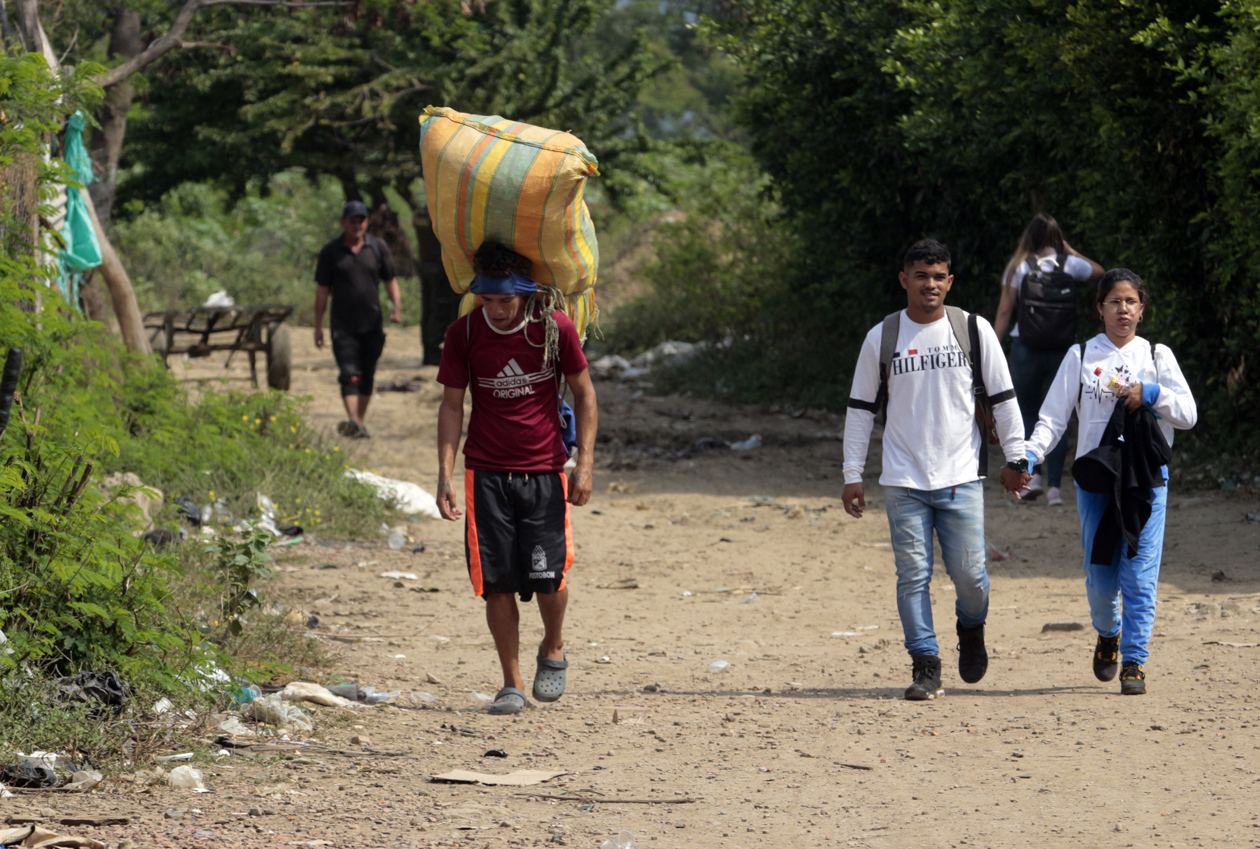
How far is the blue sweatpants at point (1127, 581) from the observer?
5.26 meters

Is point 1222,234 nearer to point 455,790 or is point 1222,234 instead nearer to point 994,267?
point 994,267

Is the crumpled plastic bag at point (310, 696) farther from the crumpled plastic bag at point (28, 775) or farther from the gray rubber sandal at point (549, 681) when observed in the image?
the crumpled plastic bag at point (28, 775)

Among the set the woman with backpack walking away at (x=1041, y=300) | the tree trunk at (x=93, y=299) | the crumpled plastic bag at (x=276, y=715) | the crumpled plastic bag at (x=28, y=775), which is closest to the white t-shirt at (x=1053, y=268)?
the woman with backpack walking away at (x=1041, y=300)

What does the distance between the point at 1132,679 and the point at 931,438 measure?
3.96ft

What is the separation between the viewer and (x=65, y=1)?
471 inches

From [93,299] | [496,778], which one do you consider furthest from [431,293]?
[496,778]

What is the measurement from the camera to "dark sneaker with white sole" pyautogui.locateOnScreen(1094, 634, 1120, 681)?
5.35 meters

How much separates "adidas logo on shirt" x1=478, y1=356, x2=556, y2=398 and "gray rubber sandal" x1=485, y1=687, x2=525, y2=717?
3.87 feet

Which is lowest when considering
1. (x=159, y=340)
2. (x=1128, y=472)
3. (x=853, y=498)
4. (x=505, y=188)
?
(x=159, y=340)

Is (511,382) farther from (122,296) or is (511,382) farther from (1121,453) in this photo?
(122,296)

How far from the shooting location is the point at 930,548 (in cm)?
544

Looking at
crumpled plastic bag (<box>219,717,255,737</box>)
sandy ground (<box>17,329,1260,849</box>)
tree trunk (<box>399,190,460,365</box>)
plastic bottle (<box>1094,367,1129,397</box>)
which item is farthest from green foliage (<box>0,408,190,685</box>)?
tree trunk (<box>399,190,460,365</box>)

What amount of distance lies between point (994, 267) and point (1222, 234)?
133 inches

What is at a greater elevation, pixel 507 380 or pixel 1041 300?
pixel 1041 300
